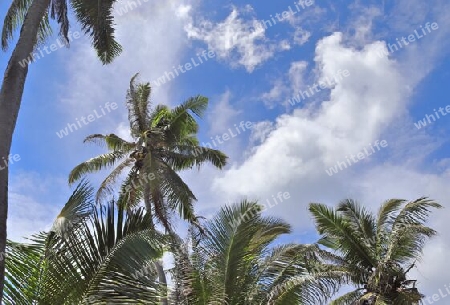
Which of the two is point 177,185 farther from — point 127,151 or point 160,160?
point 127,151

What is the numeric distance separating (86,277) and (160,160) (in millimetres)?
17284

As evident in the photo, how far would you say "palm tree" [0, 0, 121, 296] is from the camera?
6229 millimetres

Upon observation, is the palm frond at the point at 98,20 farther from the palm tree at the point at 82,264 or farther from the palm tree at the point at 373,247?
the palm tree at the point at 373,247

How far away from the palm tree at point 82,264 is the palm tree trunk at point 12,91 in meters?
0.26

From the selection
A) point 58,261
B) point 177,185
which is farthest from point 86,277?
point 177,185

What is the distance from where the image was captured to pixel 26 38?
7430mm

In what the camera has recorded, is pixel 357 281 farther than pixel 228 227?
Yes

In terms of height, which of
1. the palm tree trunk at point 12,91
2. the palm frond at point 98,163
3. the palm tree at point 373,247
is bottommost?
the palm tree at point 373,247

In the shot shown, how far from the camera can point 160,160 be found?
2222cm

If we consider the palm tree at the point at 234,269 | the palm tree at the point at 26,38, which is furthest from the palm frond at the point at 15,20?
the palm tree at the point at 234,269

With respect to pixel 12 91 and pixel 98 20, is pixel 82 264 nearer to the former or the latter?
pixel 12 91

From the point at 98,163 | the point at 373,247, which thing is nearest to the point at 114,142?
the point at 98,163

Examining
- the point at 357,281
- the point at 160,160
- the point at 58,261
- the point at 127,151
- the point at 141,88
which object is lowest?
the point at 357,281

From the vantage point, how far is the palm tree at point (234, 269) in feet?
28.6
